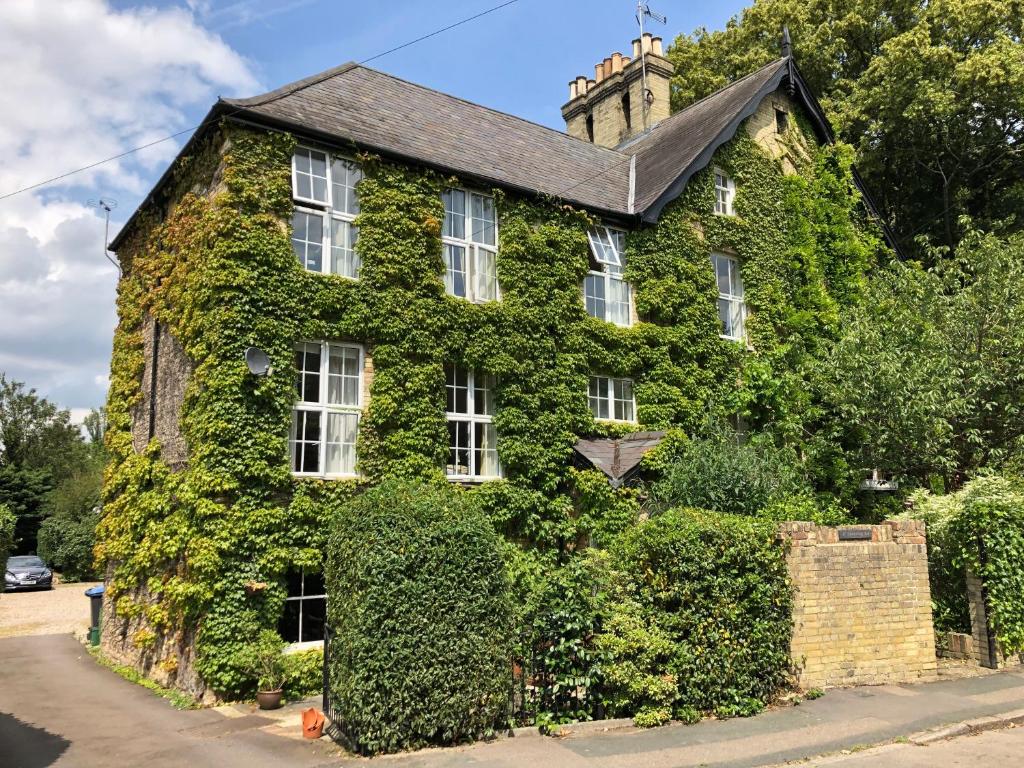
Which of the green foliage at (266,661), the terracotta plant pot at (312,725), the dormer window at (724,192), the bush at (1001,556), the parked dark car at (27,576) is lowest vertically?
the parked dark car at (27,576)

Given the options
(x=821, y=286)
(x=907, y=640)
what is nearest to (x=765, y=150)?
(x=821, y=286)

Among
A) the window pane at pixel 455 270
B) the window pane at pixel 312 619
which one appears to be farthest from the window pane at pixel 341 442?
the window pane at pixel 455 270

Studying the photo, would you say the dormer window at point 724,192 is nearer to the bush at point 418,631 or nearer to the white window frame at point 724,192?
the white window frame at point 724,192

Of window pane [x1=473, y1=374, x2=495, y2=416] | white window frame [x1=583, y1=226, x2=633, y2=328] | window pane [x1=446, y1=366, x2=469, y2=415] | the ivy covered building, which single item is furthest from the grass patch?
white window frame [x1=583, y1=226, x2=633, y2=328]

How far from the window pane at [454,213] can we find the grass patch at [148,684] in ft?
31.1


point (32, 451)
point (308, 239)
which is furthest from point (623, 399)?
point (32, 451)

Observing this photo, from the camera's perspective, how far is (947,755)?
27.7 ft

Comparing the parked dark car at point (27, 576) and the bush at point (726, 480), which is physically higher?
the bush at point (726, 480)

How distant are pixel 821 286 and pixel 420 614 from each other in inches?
638

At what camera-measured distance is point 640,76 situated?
84.0 feet

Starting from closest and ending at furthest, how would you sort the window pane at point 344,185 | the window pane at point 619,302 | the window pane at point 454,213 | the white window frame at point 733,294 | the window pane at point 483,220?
the window pane at point 344,185
the window pane at point 454,213
the window pane at point 483,220
the window pane at point 619,302
the white window frame at point 733,294

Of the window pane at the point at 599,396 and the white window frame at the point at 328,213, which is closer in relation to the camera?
the white window frame at the point at 328,213

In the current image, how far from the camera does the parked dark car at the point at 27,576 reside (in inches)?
1198

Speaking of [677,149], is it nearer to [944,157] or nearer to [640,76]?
[640,76]
